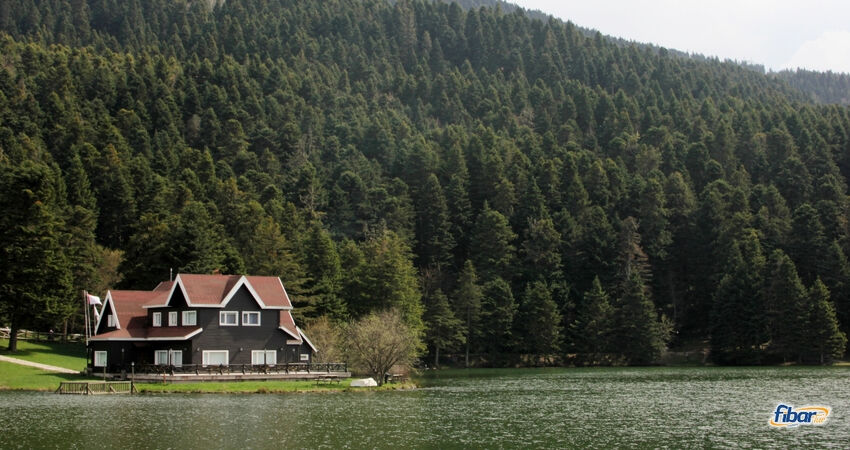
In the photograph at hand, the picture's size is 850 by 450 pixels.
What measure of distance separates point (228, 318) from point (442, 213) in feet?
255

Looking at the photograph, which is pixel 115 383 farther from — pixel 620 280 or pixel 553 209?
pixel 553 209

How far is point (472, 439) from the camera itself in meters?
38.4

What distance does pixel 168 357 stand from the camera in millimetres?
73812

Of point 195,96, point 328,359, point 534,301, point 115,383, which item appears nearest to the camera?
point 115,383

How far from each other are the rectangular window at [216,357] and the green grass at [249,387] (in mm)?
5292

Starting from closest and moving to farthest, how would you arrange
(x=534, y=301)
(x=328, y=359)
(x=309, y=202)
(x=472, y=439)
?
(x=472, y=439) < (x=328, y=359) < (x=534, y=301) < (x=309, y=202)

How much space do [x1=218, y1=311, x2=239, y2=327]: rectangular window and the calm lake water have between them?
1488cm

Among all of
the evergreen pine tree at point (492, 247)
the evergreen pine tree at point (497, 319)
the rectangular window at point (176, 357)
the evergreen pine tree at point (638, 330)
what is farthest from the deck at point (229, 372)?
the evergreen pine tree at point (492, 247)

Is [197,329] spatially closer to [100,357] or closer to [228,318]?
[228,318]

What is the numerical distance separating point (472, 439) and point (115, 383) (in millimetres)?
33607

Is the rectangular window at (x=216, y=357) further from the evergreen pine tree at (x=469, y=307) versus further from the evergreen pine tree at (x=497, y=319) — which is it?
the evergreen pine tree at (x=497, y=319)

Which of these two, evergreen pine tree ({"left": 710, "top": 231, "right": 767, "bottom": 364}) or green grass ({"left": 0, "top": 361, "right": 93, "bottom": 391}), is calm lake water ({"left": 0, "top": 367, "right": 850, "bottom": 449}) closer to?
green grass ({"left": 0, "top": 361, "right": 93, "bottom": 391})

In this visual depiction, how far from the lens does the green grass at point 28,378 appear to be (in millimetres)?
63562

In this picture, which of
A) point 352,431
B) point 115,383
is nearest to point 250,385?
point 115,383
